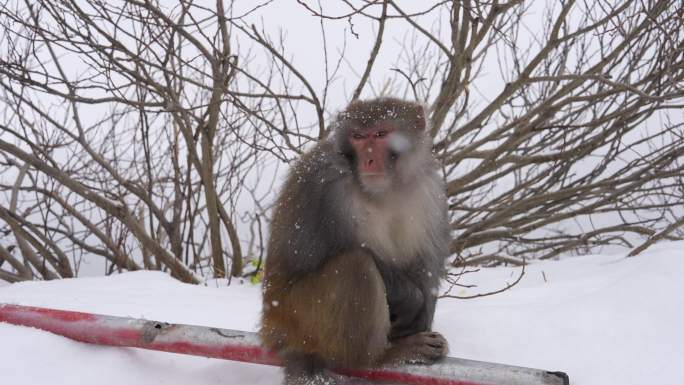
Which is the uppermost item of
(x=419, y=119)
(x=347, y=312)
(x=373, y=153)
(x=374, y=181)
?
(x=419, y=119)

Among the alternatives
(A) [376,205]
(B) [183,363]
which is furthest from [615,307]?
(B) [183,363]

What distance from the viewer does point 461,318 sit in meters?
2.94

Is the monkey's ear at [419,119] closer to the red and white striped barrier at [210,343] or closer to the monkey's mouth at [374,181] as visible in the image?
the monkey's mouth at [374,181]

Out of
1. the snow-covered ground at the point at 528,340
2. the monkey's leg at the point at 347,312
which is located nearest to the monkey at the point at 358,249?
the monkey's leg at the point at 347,312

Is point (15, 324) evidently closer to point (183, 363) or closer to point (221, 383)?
point (183, 363)

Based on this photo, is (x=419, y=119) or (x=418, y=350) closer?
(x=418, y=350)

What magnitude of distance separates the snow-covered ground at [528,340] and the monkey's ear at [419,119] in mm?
969

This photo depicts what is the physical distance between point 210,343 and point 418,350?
0.86m

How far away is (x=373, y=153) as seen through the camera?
2430 mm

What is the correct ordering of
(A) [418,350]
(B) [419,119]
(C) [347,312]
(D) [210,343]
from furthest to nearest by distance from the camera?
(B) [419,119] → (D) [210,343] → (A) [418,350] → (C) [347,312]

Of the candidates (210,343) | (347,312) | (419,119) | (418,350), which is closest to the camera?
(347,312)

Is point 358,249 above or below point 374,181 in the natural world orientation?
below

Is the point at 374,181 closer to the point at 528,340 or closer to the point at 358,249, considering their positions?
the point at 358,249

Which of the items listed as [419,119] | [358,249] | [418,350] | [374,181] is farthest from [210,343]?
[419,119]
